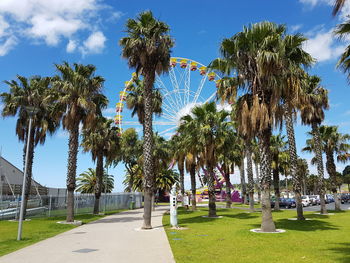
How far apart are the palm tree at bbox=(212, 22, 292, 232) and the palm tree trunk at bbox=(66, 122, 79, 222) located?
12094mm

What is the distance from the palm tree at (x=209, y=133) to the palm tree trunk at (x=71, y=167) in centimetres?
858

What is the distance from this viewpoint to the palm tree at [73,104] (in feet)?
71.8

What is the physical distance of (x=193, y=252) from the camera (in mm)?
9922

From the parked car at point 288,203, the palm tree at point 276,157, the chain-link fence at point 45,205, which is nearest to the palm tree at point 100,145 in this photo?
the chain-link fence at point 45,205

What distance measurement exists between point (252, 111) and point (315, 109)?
46.8 feet

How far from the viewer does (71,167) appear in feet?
72.0

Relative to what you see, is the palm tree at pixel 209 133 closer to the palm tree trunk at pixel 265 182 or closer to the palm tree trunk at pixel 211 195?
the palm tree trunk at pixel 211 195

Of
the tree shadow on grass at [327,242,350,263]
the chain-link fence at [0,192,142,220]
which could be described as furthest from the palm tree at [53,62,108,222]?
the tree shadow on grass at [327,242,350,263]

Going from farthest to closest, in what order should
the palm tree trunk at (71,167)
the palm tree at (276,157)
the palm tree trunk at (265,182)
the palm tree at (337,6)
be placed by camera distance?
1. the palm tree at (276,157)
2. the palm tree trunk at (71,167)
3. the palm tree trunk at (265,182)
4. the palm tree at (337,6)

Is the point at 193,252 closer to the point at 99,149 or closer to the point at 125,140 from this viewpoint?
the point at 99,149

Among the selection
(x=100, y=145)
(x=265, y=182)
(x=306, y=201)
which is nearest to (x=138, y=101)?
(x=100, y=145)

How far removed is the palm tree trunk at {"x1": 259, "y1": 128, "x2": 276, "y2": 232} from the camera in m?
14.3

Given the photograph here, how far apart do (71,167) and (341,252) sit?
17746mm

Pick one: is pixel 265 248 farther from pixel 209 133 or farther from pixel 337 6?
pixel 209 133
